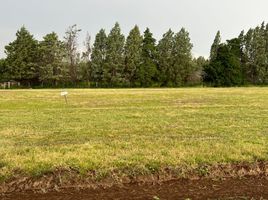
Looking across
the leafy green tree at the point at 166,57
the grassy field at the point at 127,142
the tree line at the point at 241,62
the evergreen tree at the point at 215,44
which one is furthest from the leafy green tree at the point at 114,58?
the grassy field at the point at 127,142

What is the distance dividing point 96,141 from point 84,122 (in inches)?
205

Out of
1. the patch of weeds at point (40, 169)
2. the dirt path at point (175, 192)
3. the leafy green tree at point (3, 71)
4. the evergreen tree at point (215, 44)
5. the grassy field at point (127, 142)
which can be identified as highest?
the evergreen tree at point (215, 44)

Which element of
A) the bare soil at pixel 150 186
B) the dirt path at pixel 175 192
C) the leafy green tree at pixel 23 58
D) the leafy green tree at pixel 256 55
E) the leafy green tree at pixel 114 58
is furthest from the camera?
the leafy green tree at pixel 256 55

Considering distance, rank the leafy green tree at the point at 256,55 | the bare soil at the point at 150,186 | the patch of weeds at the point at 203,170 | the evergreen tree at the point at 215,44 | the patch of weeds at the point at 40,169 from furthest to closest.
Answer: the evergreen tree at the point at 215,44
the leafy green tree at the point at 256,55
the patch of weeds at the point at 203,170
the patch of weeds at the point at 40,169
the bare soil at the point at 150,186

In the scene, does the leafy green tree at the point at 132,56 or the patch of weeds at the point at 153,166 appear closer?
the patch of weeds at the point at 153,166

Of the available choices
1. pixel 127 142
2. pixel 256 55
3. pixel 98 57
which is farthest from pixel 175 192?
pixel 256 55

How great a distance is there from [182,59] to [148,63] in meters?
8.15

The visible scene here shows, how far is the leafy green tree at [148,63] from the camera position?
80688 mm

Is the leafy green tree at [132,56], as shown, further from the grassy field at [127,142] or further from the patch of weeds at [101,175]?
the patch of weeds at [101,175]

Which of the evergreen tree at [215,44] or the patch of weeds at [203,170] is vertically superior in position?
the evergreen tree at [215,44]

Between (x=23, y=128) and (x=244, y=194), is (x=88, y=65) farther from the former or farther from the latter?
(x=244, y=194)

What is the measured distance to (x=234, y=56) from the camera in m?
86.4

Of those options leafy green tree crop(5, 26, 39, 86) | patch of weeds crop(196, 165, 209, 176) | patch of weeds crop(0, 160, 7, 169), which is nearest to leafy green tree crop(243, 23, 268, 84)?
leafy green tree crop(5, 26, 39, 86)

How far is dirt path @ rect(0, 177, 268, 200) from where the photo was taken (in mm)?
8109
